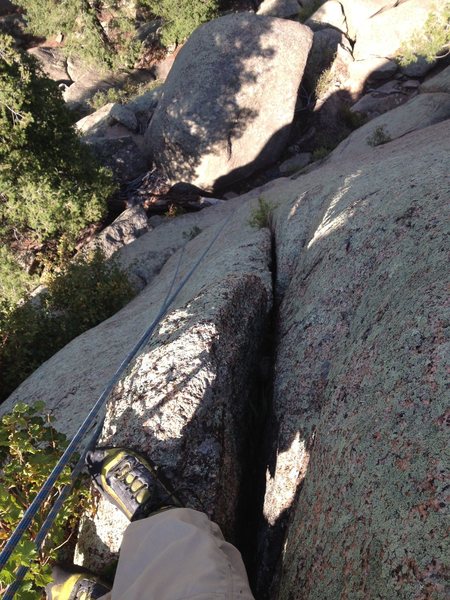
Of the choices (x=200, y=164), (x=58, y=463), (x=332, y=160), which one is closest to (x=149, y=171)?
(x=200, y=164)

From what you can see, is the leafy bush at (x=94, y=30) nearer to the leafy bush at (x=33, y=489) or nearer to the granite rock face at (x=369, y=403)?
the granite rock face at (x=369, y=403)

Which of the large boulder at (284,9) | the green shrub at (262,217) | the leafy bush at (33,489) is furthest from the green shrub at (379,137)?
the large boulder at (284,9)

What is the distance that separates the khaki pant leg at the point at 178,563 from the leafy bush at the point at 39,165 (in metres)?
11.9

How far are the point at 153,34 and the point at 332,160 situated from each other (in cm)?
2228

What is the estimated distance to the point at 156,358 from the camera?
4.01 meters

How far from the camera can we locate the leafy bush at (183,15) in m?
25.0

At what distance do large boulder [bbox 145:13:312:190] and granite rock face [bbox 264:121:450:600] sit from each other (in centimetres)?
1260

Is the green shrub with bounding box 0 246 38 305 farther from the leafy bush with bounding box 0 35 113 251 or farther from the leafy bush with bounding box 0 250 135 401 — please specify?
the leafy bush with bounding box 0 250 135 401

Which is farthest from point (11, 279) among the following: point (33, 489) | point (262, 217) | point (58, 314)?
point (33, 489)

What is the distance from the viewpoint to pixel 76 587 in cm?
275

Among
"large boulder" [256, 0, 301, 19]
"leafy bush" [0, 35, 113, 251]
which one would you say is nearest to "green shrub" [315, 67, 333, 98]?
"large boulder" [256, 0, 301, 19]

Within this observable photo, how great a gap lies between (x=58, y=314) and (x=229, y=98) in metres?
11.7

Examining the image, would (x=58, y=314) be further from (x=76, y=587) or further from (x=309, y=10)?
(x=309, y=10)

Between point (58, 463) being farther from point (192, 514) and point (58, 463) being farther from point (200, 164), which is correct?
point (200, 164)
